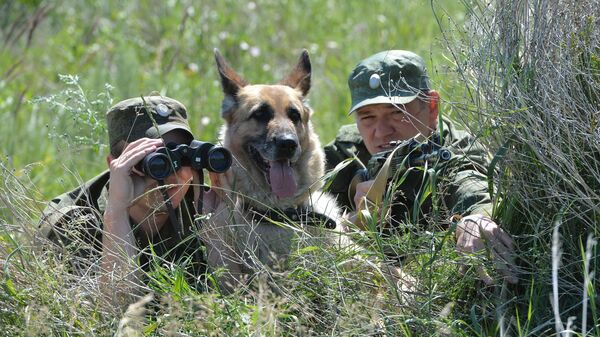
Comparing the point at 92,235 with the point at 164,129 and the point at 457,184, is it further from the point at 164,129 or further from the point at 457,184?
the point at 457,184

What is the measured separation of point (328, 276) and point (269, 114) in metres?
1.72

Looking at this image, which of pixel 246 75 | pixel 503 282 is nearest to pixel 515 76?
pixel 503 282

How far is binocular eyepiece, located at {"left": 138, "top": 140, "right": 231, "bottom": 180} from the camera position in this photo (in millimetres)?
4055

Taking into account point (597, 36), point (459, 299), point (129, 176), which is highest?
point (597, 36)

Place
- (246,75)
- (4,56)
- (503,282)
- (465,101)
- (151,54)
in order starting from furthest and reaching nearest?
1. (151,54)
2. (4,56)
3. (246,75)
4. (465,101)
5. (503,282)

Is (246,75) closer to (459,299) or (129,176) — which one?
(129,176)

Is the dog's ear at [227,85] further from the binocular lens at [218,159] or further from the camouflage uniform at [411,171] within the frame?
the binocular lens at [218,159]

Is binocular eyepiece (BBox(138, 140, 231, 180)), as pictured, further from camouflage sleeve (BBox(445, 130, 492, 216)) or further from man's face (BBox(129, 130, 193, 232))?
camouflage sleeve (BBox(445, 130, 492, 216))

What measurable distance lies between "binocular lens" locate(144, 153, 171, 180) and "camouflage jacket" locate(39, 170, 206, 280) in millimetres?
164

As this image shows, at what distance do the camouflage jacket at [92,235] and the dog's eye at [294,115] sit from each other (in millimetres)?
877

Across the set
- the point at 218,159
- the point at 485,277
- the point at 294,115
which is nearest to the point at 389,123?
the point at 294,115

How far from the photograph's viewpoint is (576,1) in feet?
12.5

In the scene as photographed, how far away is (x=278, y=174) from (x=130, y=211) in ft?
3.21

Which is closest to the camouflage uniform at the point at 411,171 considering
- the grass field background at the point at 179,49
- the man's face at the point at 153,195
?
the man's face at the point at 153,195
